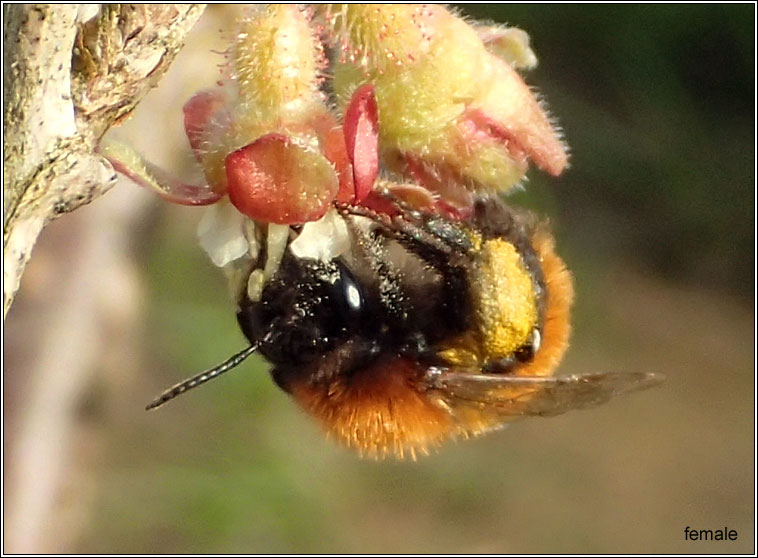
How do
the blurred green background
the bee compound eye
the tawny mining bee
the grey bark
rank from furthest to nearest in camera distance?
the blurred green background, the bee compound eye, the tawny mining bee, the grey bark

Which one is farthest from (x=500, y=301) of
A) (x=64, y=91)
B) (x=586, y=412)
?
(x=586, y=412)

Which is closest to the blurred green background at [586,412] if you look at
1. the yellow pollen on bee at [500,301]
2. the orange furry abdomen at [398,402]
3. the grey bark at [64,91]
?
the orange furry abdomen at [398,402]

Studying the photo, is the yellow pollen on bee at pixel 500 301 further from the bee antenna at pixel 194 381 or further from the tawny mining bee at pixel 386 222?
the bee antenna at pixel 194 381

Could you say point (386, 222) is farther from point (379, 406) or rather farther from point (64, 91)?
point (64, 91)

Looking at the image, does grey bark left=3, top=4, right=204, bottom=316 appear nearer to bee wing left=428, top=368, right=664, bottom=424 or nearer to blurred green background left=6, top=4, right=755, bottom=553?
bee wing left=428, top=368, right=664, bottom=424

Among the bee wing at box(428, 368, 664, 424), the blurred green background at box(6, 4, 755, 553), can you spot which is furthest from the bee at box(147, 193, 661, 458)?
the blurred green background at box(6, 4, 755, 553)

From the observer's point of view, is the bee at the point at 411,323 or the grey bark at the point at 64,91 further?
the bee at the point at 411,323

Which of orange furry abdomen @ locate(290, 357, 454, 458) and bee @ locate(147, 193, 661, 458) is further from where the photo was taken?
orange furry abdomen @ locate(290, 357, 454, 458)
